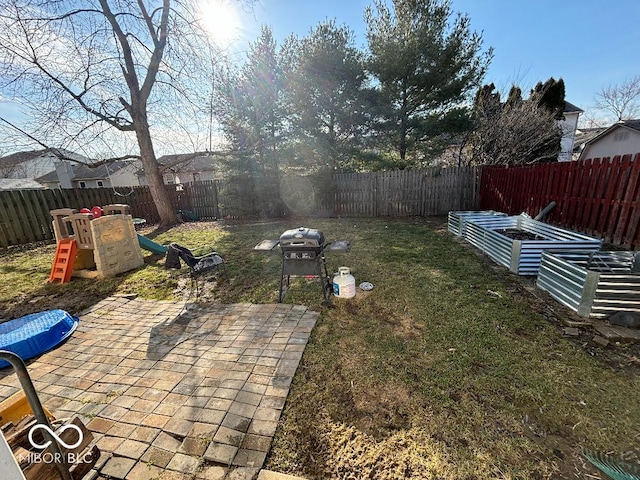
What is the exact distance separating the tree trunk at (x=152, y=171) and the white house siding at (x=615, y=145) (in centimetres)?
2415

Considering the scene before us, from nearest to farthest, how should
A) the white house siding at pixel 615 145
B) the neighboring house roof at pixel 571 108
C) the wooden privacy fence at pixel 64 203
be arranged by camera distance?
1. the wooden privacy fence at pixel 64 203
2. the white house siding at pixel 615 145
3. the neighboring house roof at pixel 571 108

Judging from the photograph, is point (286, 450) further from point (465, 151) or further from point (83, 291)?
point (465, 151)

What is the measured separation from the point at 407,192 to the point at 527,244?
6.38 metres

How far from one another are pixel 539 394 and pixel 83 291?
6.15 m

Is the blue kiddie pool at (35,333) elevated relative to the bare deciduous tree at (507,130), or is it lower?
lower

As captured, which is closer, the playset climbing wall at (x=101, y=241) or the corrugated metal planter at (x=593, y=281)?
the corrugated metal planter at (x=593, y=281)

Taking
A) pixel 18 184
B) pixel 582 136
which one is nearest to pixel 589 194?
pixel 582 136

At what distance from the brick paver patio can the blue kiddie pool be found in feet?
0.36

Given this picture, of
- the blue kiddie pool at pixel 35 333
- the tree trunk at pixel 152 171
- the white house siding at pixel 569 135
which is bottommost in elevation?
the blue kiddie pool at pixel 35 333

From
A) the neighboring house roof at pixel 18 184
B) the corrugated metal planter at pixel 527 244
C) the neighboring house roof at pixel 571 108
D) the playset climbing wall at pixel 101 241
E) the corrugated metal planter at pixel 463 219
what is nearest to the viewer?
the corrugated metal planter at pixel 527 244

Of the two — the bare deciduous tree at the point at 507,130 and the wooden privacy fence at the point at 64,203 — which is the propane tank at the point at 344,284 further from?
the bare deciduous tree at the point at 507,130

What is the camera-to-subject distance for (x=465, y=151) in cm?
1262

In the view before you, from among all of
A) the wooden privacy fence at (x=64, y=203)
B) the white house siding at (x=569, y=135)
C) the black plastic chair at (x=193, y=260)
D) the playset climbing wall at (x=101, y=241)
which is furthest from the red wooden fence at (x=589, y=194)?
the white house siding at (x=569, y=135)

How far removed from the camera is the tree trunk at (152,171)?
28.1 feet
